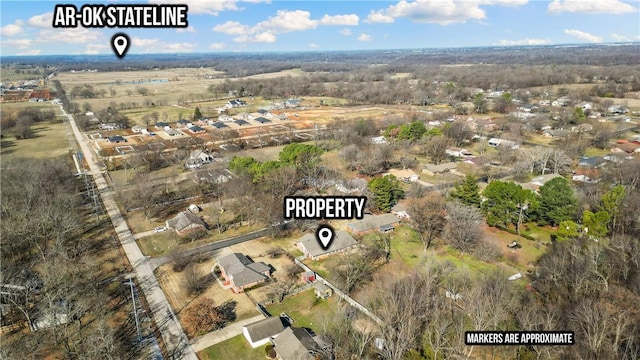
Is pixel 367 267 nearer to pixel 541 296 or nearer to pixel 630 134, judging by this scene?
pixel 541 296

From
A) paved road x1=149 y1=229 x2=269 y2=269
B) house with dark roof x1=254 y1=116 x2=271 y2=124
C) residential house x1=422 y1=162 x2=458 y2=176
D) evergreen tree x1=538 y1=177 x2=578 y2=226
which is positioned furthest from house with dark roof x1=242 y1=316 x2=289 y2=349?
house with dark roof x1=254 y1=116 x2=271 y2=124

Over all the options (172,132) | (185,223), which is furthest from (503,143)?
(172,132)

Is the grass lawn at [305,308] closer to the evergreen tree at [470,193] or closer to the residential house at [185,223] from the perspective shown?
the residential house at [185,223]

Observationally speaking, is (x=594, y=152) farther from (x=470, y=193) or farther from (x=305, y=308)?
(x=305, y=308)

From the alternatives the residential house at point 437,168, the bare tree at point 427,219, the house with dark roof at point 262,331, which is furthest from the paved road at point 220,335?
the residential house at point 437,168

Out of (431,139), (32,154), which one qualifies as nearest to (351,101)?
(431,139)

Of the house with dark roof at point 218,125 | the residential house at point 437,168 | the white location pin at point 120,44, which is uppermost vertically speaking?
the white location pin at point 120,44
